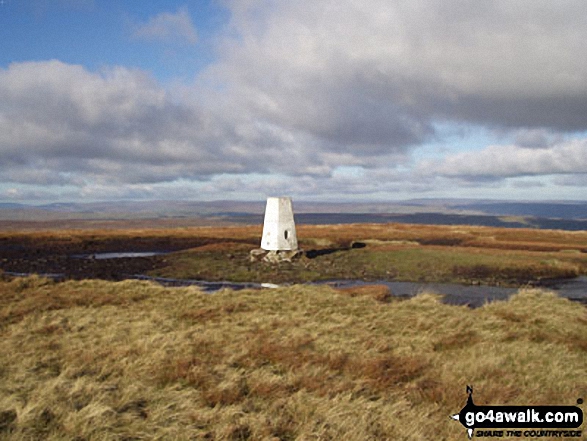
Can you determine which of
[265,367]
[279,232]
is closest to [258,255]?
[279,232]

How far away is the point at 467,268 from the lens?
36.9m

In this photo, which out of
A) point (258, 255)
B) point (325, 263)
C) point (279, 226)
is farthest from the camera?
point (258, 255)

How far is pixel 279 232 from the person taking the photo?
38.7 metres

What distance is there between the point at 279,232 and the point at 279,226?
55cm

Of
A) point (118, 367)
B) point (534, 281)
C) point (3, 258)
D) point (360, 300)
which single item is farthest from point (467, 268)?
Answer: point (3, 258)

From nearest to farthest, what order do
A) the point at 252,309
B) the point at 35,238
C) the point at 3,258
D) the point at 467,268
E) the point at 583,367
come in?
the point at 583,367 < the point at 252,309 < the point at 467,268 < the point at 3,258 < the point at 35,238

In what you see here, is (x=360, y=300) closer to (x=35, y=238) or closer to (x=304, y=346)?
(x=304, y=346)

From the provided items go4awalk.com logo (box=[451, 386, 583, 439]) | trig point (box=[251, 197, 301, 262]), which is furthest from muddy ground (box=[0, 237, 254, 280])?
go4awalk.com logo (box=[451, 386, 583, 439])

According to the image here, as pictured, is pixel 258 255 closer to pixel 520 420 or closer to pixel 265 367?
pixel 265 367

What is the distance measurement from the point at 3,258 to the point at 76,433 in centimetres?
4492

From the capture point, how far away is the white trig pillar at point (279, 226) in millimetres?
37844

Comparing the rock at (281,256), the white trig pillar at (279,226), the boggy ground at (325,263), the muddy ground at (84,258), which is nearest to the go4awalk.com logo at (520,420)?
the boggy ground at (325,263)

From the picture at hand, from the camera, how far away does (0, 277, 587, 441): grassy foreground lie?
266 inches

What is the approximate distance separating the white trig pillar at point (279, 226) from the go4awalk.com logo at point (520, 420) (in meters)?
30.4
